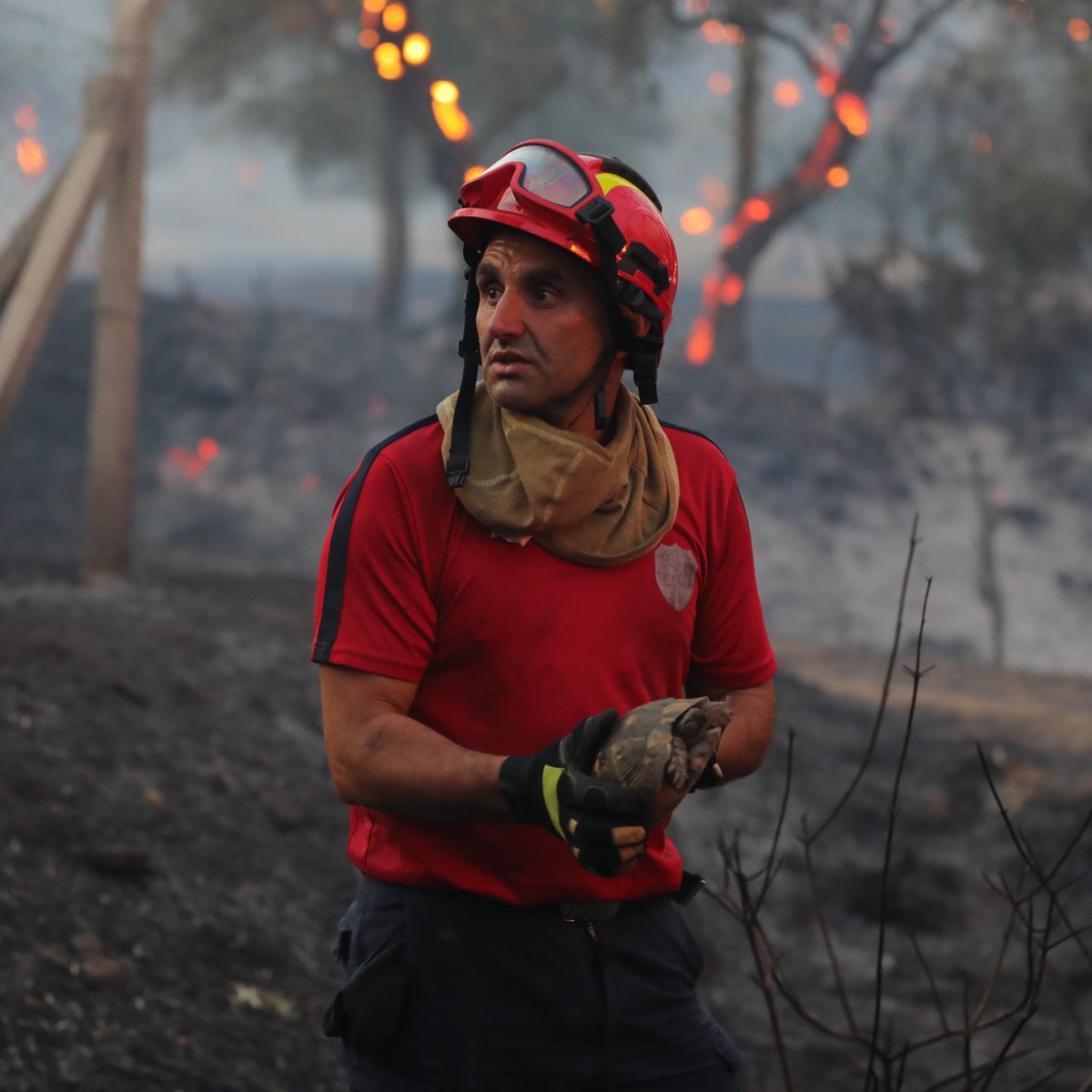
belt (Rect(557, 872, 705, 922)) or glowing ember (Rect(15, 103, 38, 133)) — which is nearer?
belt (Rect(557, 872, 705, 922))

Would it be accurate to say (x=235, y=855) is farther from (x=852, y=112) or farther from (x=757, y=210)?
(x=757, y=210)

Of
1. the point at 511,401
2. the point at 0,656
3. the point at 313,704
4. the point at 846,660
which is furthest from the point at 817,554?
the point at 511,401

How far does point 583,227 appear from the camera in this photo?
2537 millimetres

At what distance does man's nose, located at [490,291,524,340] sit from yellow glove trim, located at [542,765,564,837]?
76 centimetres

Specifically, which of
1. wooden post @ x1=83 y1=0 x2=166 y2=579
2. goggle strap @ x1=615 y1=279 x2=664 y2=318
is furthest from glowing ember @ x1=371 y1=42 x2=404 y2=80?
goggle strap @ x1=615 y1=279 x2=664 y2=318

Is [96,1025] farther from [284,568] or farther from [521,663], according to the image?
[284,568]

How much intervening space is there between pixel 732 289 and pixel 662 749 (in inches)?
841

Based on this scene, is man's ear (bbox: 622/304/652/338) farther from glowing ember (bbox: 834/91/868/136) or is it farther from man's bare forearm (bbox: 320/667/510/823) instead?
glowing ember (bbox: 834/91/868/136)

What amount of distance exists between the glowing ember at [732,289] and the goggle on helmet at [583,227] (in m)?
20.2

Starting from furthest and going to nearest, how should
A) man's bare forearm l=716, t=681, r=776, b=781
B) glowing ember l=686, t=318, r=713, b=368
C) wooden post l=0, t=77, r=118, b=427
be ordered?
glowing ember l=686, t=318, r=713, b=368 → wooden post l=0, t=77, r=118, b=427 → man's bare forearm l=716, t=681, r=776, b=781

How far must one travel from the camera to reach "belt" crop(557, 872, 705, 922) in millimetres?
2477

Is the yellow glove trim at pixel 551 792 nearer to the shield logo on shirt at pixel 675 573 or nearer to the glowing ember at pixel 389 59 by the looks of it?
the shield logo on shirt at pixel 675 573

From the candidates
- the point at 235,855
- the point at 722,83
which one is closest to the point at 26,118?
the point at 235,855

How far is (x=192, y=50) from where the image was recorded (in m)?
23.0
